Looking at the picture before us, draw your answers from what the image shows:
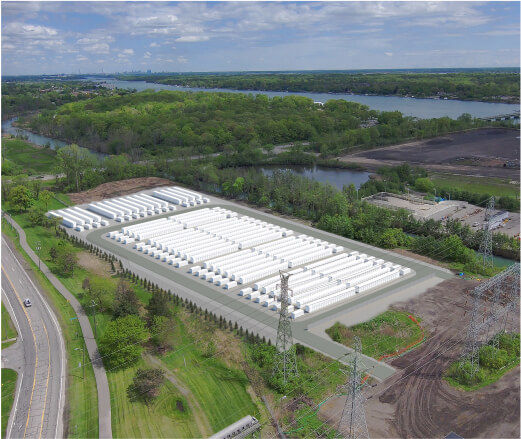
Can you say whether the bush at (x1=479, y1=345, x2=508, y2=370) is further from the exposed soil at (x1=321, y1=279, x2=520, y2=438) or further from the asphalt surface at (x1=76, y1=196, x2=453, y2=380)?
the asphalt surface at (x1=76, y1=196, x2=453, y2=380)

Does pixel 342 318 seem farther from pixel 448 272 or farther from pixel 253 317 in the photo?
pixel 448 272

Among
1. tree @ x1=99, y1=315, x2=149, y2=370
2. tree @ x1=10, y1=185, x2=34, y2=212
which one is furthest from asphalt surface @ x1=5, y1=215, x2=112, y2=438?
tree @ x1=10, y1=185, x2=34, y2=212

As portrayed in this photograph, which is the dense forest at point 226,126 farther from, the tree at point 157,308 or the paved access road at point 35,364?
the tree at point 157,308

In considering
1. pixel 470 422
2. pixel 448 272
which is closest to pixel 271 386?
pixel 470 422

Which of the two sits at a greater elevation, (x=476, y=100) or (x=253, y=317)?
(x=476, y=100)

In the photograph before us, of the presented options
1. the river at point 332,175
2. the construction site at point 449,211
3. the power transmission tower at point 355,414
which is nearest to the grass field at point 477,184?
the construction site at point 449,211

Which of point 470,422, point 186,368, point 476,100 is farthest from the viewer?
point 476,100

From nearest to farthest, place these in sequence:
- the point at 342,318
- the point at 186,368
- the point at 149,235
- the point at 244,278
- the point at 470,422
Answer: the point at 470,422
the point at 186,368
the point at 342,318
the point at 244,278
the point at 149,235
